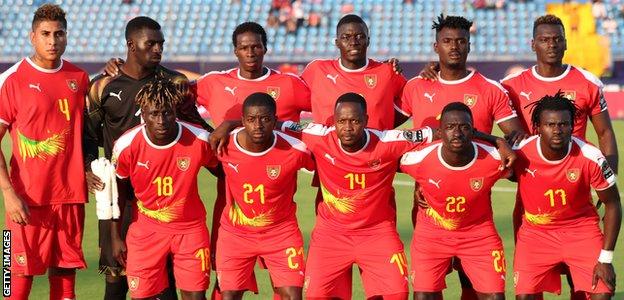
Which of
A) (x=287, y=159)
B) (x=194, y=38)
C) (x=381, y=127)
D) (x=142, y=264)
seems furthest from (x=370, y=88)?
(x=194, y=38)

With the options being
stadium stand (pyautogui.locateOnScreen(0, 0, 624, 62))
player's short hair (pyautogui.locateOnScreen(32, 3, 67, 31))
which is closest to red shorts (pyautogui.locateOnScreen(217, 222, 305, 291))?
player's short hair (pyautogui.locateOnScreen(32, 3, 67, 31))

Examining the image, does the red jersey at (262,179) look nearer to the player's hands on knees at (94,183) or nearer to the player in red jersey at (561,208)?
the player's hands on knees at (94,183)

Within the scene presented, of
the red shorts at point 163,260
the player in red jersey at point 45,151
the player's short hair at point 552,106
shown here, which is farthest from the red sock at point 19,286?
the player's short hair at point 552,106

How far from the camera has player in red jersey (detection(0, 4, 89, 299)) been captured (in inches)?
315

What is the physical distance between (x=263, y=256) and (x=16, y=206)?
1824 millimetres

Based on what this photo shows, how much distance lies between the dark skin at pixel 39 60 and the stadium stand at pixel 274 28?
852 inches

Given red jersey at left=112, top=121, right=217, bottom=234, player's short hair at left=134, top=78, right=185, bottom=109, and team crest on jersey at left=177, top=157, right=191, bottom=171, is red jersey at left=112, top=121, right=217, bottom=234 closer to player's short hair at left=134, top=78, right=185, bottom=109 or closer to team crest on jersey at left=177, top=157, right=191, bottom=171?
team crest on jersey at left=177, top=157, right=191, bottom=171

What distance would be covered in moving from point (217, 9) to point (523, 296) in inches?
1020

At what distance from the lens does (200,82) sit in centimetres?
873

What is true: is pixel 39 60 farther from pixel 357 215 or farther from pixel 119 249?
pixel 357 215

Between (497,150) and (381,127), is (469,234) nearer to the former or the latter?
(497,150)

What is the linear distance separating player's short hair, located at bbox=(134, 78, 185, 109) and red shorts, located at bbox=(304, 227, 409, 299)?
1499 mm

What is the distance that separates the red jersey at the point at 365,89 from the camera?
28.3 ft

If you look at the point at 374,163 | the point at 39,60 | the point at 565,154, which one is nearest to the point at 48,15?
the point at 39,60
